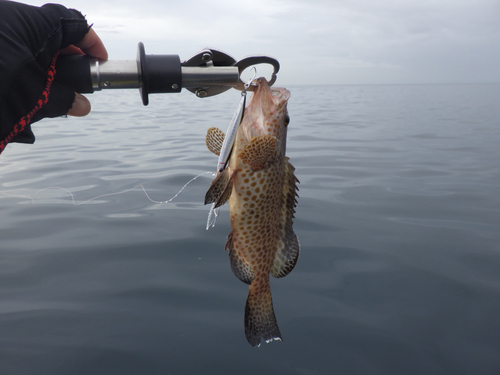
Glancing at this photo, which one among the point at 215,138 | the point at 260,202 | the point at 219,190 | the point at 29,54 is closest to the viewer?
the point at 29,54

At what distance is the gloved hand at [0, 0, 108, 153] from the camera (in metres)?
1.61

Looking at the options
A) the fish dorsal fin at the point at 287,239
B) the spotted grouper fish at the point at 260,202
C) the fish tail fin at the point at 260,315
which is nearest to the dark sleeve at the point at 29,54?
the spotted grouper fish at the point at 260,202

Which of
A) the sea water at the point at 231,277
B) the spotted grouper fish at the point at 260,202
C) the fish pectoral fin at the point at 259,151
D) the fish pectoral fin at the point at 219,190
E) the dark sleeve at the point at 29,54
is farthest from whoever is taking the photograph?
the sea water at the point at 231,277

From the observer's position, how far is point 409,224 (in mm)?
5555

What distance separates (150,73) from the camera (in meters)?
1.79

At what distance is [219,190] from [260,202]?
35 centimetres

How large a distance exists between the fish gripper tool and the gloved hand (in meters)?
0.09

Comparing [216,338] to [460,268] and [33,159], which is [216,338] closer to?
[460,268]

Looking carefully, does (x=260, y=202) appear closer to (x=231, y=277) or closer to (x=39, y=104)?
(x=39, y=104)

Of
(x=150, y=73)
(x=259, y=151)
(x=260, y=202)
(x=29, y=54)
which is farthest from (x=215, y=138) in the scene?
(x=29, y=54)

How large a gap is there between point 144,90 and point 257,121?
35.6 inches

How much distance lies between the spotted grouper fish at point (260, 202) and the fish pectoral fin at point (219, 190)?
14 mm

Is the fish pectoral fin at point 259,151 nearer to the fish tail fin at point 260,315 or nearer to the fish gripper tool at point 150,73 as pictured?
the fish gripper tool at point 150,73

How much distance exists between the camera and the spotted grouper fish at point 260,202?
92.3 inches
